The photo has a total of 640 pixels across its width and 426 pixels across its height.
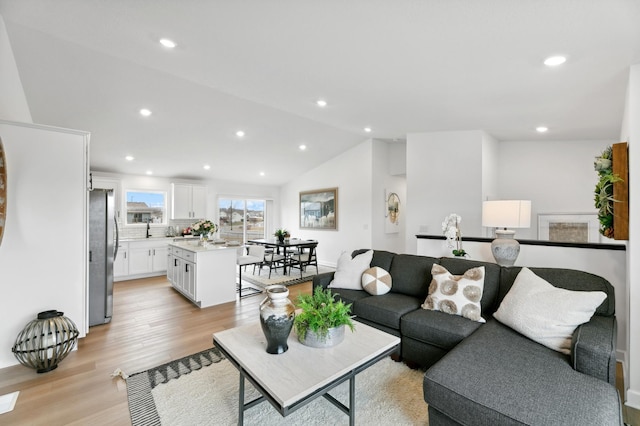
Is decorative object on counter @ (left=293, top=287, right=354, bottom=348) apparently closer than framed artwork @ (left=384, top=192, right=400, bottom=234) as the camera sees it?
Yes

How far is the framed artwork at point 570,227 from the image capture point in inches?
179

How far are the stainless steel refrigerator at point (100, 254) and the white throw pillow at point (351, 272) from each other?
274cm

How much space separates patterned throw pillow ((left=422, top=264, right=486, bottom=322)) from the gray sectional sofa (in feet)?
0.22

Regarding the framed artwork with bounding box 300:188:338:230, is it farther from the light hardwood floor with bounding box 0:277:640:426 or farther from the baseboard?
the baseboard

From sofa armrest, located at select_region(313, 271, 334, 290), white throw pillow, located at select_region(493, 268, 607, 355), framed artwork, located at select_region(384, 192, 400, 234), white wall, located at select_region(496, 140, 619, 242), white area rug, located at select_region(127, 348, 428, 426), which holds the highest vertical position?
white wall, located at select_region(496, 140, 619, 242)

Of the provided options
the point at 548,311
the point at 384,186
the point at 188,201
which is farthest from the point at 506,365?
the point at 188,201

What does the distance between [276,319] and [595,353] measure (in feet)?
5.78

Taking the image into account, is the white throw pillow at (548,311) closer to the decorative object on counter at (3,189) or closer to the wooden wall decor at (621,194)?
the wooden wall decor at (621,194)

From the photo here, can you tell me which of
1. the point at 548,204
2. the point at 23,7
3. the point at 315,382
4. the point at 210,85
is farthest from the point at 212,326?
the point at 548,204

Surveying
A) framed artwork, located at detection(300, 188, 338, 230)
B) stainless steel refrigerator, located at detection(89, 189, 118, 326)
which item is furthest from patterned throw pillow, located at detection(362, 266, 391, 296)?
framed artwork, located at detection(300, 188, 338, 230)

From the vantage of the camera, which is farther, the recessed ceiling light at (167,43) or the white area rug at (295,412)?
the recessed ceiling light at (167,43)

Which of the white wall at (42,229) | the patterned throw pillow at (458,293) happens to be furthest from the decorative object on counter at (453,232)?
the white wall at (42,229)

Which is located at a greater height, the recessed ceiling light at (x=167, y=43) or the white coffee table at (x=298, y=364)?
the recessed ceiling light at (x=167, y=43)

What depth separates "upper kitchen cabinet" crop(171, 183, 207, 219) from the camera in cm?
671
